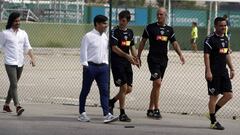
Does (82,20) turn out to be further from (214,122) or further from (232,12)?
(214,122)

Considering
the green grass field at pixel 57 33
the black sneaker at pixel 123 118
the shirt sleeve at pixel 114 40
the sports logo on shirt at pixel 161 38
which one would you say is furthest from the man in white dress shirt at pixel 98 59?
the green grass field at pixel 57 33

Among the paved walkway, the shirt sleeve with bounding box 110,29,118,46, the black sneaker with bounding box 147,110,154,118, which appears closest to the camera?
the paved walkway

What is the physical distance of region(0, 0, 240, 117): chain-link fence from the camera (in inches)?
532

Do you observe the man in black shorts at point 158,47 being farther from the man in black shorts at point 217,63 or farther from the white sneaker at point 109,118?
the white sneaker at point 109,118

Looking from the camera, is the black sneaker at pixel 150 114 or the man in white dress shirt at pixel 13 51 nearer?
the man in white dress shirt at pixel 13 51

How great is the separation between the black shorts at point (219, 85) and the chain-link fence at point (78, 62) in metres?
2.06

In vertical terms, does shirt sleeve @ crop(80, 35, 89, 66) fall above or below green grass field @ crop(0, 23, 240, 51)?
above

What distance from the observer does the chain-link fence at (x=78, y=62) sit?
13.5 meters

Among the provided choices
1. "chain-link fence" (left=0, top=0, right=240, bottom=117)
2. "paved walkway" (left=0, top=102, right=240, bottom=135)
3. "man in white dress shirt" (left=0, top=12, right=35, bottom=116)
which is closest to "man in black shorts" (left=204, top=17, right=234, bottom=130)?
"paved walkway" (left=0, top=102, right=240, bottom=135)

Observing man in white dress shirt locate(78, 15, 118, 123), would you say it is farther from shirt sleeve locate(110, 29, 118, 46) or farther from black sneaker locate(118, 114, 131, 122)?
black sneaker locate(118, 114, 131, 122)

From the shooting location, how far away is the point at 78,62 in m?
23.7

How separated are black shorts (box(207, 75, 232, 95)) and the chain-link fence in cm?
206

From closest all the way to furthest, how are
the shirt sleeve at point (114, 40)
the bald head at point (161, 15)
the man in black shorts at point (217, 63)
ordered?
the man in black shorts at point (217, 63) < the shirt sleeve at point (114, 40) < the bald head at point (161, 15)

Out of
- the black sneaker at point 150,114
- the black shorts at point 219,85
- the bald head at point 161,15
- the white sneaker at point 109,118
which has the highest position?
the bald head at point 161,15
